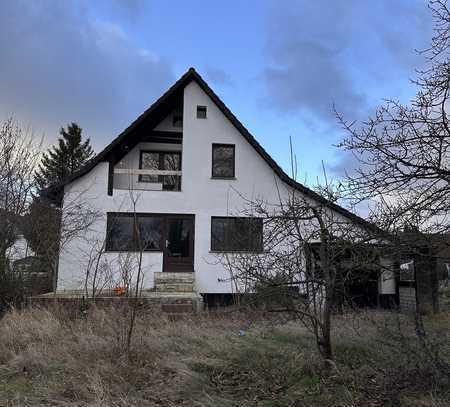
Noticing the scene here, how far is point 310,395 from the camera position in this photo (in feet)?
15.7

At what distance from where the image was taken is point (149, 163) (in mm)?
17562

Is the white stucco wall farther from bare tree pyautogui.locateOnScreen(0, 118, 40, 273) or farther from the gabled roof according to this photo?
bare tree pyautogui.locateOnScreen(0, 118, 40, 273)

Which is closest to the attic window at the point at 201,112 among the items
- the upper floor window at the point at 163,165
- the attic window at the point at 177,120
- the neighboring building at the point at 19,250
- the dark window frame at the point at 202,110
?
the dark window frame at the point at 202,110

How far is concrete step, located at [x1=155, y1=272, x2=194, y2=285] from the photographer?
1509 centimetres

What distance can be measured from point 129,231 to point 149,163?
3.28 m

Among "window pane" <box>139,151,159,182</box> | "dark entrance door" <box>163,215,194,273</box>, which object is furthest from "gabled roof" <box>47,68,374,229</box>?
"dark entrance door" <box>163,215,194,273</box>

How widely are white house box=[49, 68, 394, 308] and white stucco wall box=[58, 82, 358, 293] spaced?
1.4 inches

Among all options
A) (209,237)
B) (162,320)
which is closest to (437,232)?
(162,320)

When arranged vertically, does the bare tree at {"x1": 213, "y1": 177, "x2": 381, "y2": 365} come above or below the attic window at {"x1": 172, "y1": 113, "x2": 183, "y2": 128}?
below

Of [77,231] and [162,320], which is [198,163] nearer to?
[77,231]

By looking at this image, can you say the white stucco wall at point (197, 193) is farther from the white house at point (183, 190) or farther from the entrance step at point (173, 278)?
the entrance step at point (173, 278)

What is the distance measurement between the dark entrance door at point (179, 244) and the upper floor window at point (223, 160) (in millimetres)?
2041

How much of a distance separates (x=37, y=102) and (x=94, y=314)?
11.3m

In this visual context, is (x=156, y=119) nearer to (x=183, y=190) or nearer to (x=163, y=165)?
(x=163, y=165)
